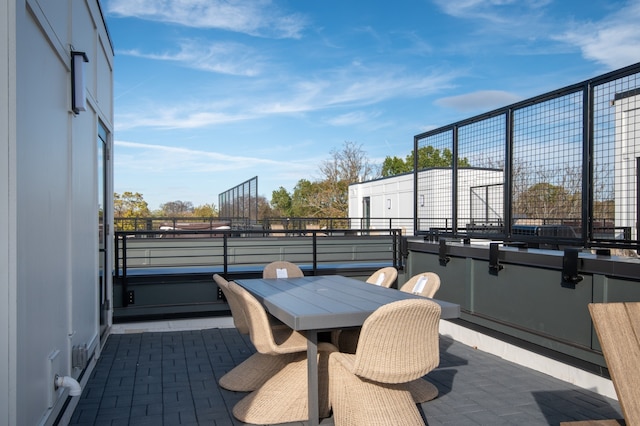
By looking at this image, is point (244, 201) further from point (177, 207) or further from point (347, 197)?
point (177, 207)

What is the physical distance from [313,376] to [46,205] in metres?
1.76

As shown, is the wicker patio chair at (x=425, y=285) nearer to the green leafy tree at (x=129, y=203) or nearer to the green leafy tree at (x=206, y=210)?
the green leafy tree at (x=129, y=203)

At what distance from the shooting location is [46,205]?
282 centimetres

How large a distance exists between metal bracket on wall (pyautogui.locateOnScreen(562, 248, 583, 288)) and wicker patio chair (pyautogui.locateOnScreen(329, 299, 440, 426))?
1.66 metres

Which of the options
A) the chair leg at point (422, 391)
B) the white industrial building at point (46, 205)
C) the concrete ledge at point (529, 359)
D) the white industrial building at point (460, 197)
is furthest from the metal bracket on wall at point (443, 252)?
the white industrial building at point (46, 205)

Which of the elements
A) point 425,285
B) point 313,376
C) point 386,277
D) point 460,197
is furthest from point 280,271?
point 460,197

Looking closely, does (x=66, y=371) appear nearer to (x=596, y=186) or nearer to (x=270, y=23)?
(x=596, y=186)

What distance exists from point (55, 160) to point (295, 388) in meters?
2.01

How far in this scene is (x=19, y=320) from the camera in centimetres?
223

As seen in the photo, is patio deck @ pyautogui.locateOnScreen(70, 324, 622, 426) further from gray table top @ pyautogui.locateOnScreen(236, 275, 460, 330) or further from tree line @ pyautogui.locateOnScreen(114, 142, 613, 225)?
tree line @ pyautogui.locateOnScreen(114, 142, 613, 225)

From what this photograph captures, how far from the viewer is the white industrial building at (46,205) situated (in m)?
2.17

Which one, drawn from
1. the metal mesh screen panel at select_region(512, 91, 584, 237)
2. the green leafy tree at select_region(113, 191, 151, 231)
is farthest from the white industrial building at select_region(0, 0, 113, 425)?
the green leafy tree at select_region(113, 191, 151, 231)

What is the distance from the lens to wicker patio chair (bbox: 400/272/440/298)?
13.1 feet

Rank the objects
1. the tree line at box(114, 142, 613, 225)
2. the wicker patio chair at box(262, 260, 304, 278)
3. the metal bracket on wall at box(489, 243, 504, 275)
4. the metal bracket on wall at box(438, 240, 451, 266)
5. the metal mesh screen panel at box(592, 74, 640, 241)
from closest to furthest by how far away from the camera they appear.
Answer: the metal mesh screen panel at box(592, 74, 640, 241) < the tree line at box(114, 142, 613, 225) < the metal bracket on wall at box(489, 243, 504, 275) < the wicker patio chair at box(262, 260, 304, 278) < the metal bracket on wall at box(438, 240, 451, 266)
